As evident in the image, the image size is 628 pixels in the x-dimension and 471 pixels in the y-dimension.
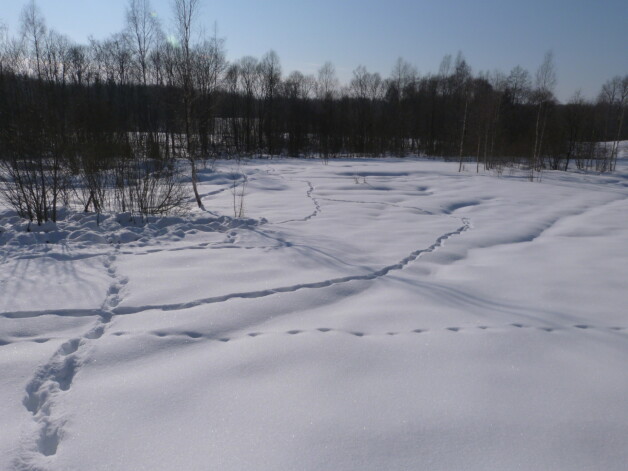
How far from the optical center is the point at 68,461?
1778 millimetres

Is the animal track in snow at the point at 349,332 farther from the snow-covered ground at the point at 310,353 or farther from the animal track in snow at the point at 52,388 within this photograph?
the animal track in snow at the point at 52,388

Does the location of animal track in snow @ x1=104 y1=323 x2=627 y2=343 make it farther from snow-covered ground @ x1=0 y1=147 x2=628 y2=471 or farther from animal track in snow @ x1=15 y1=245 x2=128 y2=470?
animal track in snow @ x1=15 y1=245 x2=128 y2=470

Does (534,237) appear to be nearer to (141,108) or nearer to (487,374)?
(487,374)

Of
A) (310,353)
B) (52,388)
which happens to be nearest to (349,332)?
(310,353)

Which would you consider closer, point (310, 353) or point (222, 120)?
point (310, 353)

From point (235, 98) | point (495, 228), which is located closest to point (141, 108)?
point (235, 98)

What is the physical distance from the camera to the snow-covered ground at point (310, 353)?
1.86m

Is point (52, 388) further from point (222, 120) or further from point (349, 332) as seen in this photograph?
point (222, 120)

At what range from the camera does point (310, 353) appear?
2658 mm

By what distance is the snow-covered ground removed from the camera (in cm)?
186

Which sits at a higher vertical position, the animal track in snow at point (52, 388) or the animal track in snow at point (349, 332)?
the animal track in snow at point (349, 332)

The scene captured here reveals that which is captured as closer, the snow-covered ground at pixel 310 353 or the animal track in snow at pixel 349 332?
the snow-covered ground at pixel 310 353

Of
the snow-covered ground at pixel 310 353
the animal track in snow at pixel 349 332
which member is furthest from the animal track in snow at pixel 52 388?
the animal track in snow at pixel 349 332

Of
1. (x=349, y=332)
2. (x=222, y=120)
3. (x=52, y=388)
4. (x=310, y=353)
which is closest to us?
(x=52, y=388)
